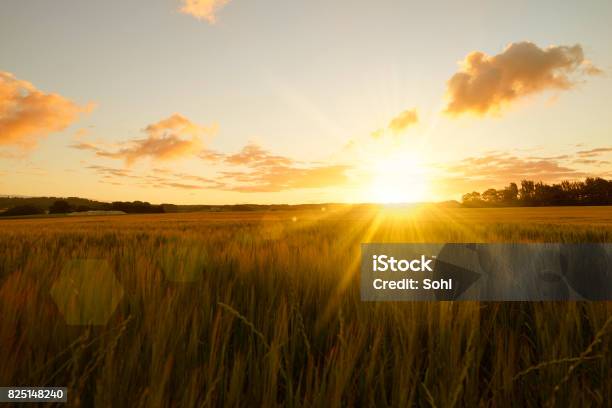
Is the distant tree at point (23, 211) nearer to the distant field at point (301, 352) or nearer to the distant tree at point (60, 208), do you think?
the distant tree at point (60, 208)

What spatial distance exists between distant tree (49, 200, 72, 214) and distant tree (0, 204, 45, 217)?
0.99m

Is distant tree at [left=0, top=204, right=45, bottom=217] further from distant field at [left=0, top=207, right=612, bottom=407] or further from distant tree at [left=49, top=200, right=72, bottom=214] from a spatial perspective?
distant field at [left=0, top=207, right=612, bottom=407]

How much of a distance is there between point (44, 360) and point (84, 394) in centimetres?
31

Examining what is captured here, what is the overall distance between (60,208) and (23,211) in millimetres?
3547

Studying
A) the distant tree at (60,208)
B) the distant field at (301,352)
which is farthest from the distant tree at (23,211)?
the distant field at (301,352)

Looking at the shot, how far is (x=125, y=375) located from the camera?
1157 millimetres

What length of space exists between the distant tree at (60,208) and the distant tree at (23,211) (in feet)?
3.23

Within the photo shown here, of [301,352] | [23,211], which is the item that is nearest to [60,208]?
[23,211]

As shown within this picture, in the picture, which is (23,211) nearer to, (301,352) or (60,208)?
(60,208)

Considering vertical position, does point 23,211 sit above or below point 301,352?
above

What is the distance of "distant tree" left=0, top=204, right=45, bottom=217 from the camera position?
39.8 m

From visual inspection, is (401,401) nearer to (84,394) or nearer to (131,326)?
(84,394)

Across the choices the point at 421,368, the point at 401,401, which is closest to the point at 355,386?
the point at 401,401

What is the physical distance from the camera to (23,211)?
1628 inches
